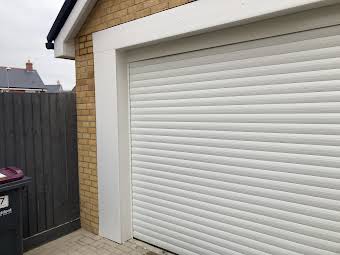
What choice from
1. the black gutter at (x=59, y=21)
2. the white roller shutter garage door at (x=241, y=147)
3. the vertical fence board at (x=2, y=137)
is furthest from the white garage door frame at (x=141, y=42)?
the vertical fence board at (x=2, y=137)

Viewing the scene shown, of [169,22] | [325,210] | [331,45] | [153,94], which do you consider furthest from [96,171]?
[331,45]

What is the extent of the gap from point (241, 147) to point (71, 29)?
3.20 m

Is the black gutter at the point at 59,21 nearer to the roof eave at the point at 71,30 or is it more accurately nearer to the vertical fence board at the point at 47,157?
the roof eave at the point at 71,30

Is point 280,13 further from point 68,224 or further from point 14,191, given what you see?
point 68,224

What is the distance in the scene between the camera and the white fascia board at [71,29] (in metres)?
4.58

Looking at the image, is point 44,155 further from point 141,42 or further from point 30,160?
point 141,42

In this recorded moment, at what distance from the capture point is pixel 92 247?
450 cm

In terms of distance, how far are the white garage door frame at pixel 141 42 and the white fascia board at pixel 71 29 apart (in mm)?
390

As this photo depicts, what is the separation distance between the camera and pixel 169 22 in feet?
12.2

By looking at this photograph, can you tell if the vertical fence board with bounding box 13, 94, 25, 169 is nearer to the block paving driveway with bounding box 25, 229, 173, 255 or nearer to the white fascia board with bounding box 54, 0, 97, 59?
the white fascia board with bounding box 54, 0, 97, 59

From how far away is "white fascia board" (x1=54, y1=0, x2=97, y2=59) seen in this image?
458 cm

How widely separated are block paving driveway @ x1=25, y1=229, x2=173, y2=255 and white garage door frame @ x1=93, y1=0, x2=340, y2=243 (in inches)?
5.8

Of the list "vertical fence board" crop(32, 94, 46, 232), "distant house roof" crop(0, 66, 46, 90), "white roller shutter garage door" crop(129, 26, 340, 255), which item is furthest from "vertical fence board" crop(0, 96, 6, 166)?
"distant house roof" crop(0, 66, 46, 90)

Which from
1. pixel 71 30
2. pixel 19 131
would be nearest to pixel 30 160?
pixel 19 131
